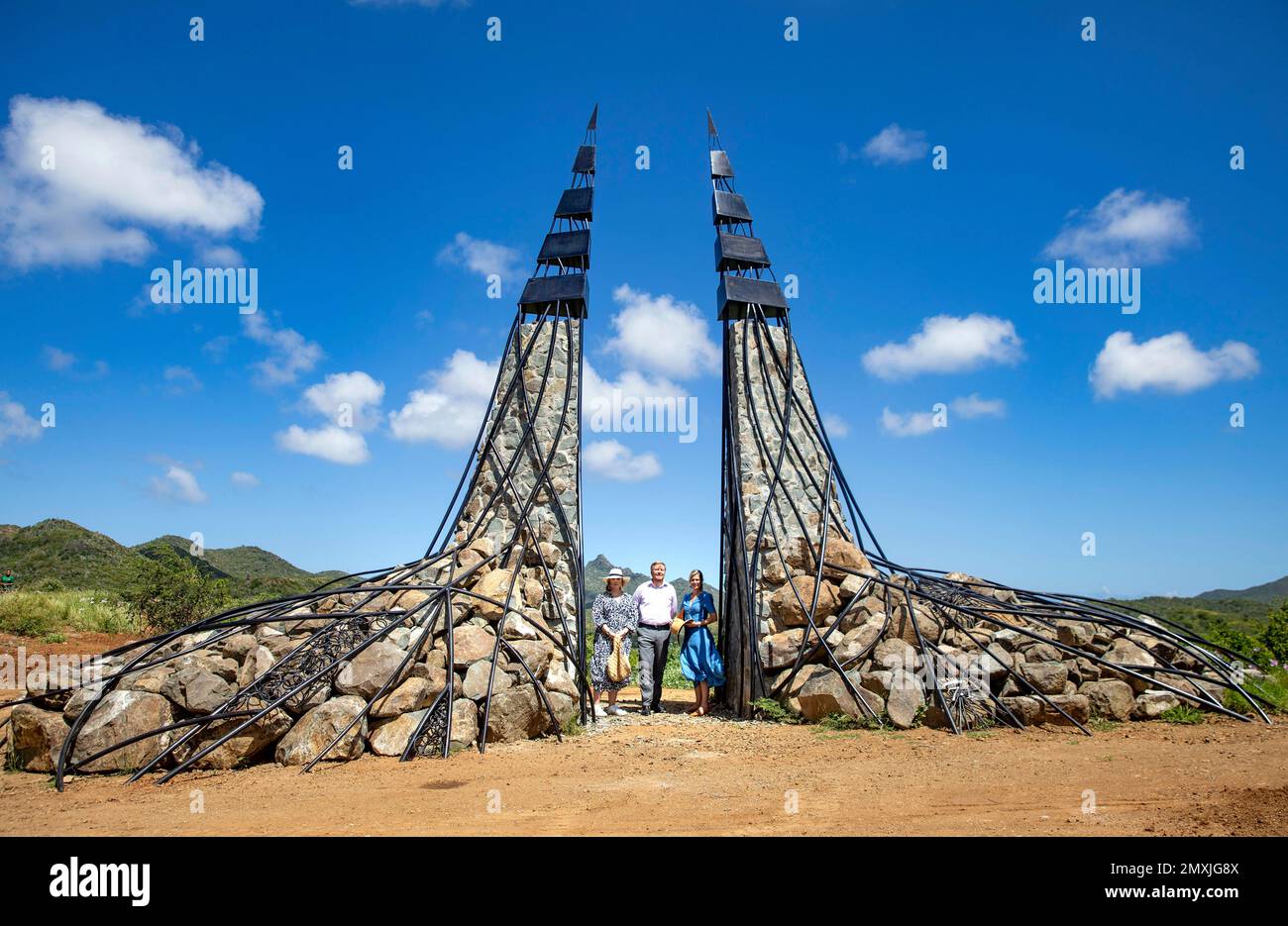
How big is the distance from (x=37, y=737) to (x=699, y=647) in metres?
6.65

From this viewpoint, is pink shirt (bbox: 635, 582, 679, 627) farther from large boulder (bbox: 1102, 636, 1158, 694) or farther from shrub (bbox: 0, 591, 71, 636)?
shrub (bbox: 0, 591, 71, 636)

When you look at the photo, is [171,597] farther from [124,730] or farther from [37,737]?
[124,730]

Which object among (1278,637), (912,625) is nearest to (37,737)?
(912,625)

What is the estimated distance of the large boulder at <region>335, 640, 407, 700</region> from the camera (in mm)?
6871

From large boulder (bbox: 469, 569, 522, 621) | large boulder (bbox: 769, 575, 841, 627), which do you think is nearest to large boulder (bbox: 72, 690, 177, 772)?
large boulder (bbox: 469, 569, 522, 621)

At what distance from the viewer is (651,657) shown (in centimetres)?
916

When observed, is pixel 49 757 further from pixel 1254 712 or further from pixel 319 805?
pixel 1254 712

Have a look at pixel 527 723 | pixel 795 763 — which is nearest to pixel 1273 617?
pixel 795 763

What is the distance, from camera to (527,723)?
7.46 meters

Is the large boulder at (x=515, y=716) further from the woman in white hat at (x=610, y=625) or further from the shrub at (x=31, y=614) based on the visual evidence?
the shrub at (x=31, y=614)

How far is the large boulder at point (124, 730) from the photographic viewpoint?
6.35 metres

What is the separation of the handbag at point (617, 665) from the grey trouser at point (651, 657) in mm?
216
